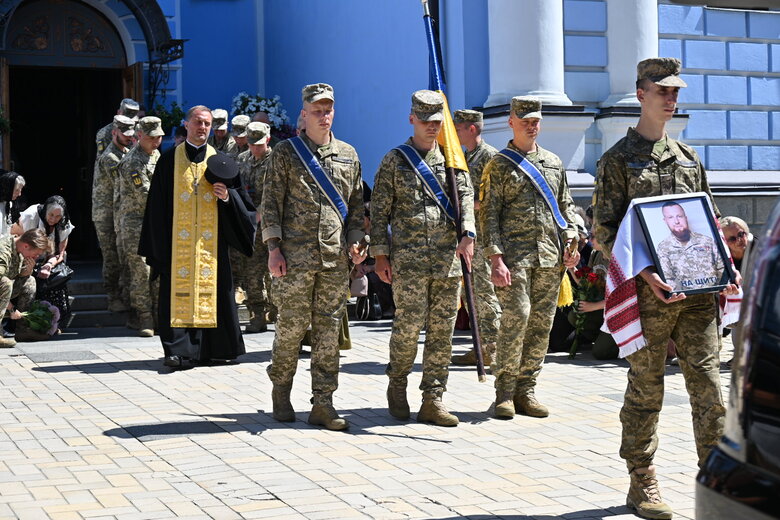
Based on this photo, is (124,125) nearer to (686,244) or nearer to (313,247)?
(313,247)

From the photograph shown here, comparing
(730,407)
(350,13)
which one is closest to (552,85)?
(350,13)

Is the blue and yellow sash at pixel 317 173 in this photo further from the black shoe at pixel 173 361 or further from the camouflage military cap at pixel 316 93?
the black shoe at pixel 173 361

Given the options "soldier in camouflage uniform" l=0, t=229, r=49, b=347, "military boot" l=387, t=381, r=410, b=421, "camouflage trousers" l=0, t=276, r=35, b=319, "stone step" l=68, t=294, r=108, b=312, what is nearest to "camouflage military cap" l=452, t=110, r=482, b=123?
"military boot" l=387, t=381, r=410, b=421

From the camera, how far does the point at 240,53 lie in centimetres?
1916

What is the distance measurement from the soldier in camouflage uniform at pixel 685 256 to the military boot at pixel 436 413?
8.28 feet

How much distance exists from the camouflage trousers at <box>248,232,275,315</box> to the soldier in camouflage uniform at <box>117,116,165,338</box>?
36.1 inches

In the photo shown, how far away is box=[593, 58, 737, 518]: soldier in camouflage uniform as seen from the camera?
5438 millimetres

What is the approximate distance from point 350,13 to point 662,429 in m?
11.1

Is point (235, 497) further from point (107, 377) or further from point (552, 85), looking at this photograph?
point (552, 85)

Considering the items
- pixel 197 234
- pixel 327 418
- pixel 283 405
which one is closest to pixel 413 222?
pixel 327 418

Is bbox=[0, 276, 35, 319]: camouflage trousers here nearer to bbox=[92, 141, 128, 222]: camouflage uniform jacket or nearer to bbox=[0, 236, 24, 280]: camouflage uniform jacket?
bbox=[0, 236, 24, 280]: camouflage uniform jacket

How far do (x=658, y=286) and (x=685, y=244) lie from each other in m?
0.24

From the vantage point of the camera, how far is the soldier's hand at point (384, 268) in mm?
7500

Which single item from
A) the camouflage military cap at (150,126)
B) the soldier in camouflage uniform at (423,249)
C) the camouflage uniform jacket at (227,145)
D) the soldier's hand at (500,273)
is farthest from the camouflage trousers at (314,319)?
the camouflage uniform jacket at (227,145)
